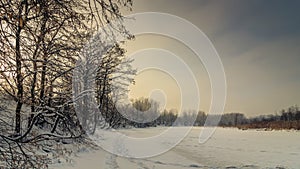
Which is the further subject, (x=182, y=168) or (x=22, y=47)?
(x=182, y=168)

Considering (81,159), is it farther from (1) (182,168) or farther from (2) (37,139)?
(2) (37,139)

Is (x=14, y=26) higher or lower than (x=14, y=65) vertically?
higher

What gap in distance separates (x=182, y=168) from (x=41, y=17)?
11715 mm

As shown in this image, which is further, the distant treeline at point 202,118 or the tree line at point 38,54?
the distant treeline at point 202,118

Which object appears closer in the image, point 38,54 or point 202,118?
point 38,54

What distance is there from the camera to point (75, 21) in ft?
11.2

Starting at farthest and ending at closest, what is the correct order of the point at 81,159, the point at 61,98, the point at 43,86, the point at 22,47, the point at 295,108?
the point at 295,108, the point at 81,159, the point at 61,98, the point at 43,86, the point at 22,47

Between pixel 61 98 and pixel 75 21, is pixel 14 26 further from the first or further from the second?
pixel 61 98

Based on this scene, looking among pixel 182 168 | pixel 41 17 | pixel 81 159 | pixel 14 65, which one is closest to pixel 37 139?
pixel 14 65

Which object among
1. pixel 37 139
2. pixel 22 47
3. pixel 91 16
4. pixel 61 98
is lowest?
pixel 37 139

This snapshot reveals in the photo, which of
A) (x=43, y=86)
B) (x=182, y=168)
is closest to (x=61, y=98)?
(x=43, y=86)

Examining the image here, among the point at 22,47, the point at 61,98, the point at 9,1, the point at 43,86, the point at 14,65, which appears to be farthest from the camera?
the point at 61,98

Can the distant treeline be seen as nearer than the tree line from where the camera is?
No

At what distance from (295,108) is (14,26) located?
126354mm
